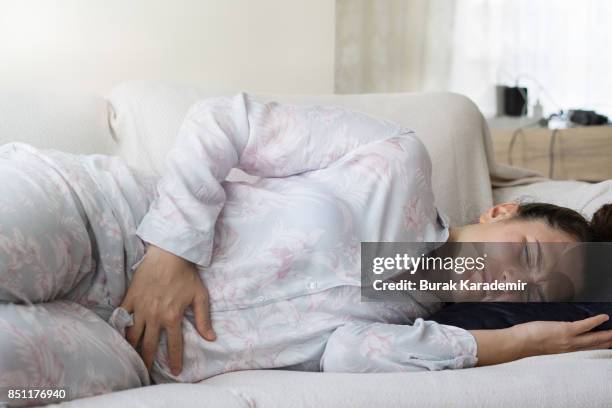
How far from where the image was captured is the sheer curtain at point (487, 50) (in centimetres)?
348

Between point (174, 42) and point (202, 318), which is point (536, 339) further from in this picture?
point (174, 42)

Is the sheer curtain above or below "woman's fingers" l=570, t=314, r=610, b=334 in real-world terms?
above

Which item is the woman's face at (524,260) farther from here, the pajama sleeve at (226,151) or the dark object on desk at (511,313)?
Result: the pajama sleeve at (226,151)

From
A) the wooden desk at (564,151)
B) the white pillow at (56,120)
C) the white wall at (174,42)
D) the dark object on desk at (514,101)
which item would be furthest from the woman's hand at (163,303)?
the dark object on desk at (514,101)

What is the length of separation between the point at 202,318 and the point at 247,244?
15 centimetres

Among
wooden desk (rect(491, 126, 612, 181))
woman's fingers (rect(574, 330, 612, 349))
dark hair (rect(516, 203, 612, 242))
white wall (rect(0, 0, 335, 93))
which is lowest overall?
wooden desk (rect(491, 126, 612, 181))

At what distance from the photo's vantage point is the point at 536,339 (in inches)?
50.8

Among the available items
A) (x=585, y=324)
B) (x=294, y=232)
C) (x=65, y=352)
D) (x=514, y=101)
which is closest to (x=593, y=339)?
(x=585, y=324)

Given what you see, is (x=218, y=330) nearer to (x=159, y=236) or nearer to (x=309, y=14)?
(x=159, y=236)

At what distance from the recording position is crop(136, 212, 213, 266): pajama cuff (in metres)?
1.27

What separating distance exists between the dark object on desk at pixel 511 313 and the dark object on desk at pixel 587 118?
2.04m

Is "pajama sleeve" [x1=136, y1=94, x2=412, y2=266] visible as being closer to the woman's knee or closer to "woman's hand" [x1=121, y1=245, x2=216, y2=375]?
"woman's hand" [x1=121, y1=245, x2=216, y2=375]

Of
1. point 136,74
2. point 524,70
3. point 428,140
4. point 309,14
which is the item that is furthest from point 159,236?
point 524,70

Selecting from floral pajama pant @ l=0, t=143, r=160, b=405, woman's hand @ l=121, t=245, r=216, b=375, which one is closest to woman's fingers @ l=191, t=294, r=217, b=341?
woman's hand @ l=121, t=245, r=216, b=375
